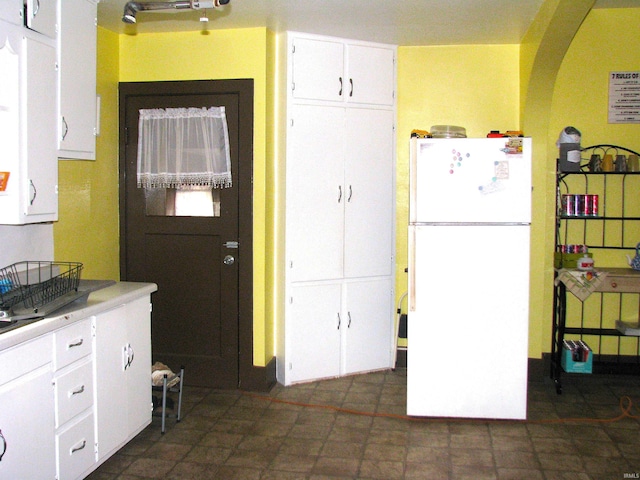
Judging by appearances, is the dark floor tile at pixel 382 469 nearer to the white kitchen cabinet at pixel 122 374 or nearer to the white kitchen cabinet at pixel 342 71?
the white kitchen cabinet at pixel 122 374

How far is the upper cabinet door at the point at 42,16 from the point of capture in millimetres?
2760

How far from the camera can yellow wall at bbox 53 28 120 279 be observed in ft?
12.3

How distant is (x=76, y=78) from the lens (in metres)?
3.14

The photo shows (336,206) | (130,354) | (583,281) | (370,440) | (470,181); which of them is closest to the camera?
(130,354)

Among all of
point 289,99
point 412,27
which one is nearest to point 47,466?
point 289,99

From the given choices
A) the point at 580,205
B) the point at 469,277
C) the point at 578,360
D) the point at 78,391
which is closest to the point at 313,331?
the point at 469,277

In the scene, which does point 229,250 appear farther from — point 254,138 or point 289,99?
point 289,99

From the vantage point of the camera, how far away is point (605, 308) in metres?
4.56

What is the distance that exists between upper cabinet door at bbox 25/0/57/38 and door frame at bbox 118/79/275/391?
54.6 inches

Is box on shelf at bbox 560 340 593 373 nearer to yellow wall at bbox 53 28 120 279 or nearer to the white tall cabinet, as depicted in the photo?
the white tall cabinet

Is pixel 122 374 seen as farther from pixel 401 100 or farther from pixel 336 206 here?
pixel 401 100

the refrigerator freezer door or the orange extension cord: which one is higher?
the refrigerator freezer door

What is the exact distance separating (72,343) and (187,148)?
75.7 inches

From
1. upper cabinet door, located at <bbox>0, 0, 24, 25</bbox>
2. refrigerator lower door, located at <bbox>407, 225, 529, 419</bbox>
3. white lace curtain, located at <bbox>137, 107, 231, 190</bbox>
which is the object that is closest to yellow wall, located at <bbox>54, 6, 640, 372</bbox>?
white lace curtain, located at <bbox>137, 107, 231, 190</bbox>
